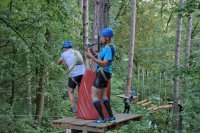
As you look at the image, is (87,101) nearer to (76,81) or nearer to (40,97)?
(76,81)

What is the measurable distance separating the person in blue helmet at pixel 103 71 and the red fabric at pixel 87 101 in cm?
23

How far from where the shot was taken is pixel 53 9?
779 centimetres

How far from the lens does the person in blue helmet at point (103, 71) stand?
170 inches

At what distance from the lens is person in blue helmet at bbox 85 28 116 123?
4316 millimetres

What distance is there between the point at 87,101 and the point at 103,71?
26.4 inches

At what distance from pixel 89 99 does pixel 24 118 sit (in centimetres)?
566

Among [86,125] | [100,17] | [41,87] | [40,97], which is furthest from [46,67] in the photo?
[86,125]

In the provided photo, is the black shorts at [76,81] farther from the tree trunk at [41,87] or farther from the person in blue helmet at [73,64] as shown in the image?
the tree trunk at [41,87]

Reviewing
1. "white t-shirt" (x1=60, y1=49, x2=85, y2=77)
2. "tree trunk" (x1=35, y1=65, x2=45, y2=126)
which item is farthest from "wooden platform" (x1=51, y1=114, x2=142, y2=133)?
"tree trunk" (x1=35, y1=65, x2=45, y2=126)

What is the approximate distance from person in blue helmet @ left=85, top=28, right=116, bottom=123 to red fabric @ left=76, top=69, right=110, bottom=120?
0.23m

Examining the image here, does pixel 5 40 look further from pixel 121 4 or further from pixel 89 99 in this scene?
pixel 121 4

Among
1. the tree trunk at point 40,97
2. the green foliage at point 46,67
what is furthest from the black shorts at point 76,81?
the tree trunk at point 40,97

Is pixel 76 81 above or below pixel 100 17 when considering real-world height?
below

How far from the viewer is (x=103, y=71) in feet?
14.7
